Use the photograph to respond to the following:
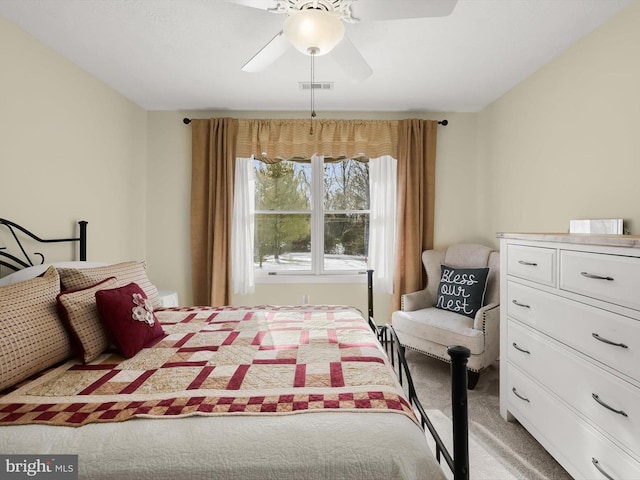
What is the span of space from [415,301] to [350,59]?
218 centimetres

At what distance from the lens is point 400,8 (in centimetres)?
150

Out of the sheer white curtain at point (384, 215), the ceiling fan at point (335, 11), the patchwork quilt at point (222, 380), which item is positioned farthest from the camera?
the sheer white curtain at point (384, 215)

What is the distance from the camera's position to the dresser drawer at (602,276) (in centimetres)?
133

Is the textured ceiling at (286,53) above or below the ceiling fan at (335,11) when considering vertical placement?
above

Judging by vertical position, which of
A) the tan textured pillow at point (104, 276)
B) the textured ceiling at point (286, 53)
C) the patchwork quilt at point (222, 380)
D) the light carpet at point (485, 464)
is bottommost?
the light carpet at point (485, 464)

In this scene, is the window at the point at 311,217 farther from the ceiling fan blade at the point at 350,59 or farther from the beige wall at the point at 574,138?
the ceiling fan blade at the point at 350,59

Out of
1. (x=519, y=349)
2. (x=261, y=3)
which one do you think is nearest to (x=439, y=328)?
(x=519, y=349)

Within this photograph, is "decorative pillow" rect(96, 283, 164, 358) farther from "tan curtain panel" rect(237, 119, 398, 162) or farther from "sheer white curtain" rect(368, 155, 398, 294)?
"sheer white curtain" rect(368, 155, 398, 294)

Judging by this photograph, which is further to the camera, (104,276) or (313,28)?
(104,276)

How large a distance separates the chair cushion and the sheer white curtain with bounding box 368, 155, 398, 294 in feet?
1.91

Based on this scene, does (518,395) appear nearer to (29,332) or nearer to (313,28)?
(313,28)

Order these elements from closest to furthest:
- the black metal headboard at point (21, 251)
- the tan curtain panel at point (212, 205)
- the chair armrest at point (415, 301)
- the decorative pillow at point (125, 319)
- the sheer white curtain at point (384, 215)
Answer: the decorative pillow at point (125, 319), the black metal headboard at point (21, 251), the chair armrest at point (415, 301), the tan curtain panel at point (212, 205), the sheer white curtain at point (384, 215)

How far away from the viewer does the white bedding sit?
91cm

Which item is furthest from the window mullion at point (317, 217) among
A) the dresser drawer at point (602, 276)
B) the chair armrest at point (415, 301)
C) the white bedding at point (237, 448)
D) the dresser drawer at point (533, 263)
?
the white bedding at point (237, 448)
